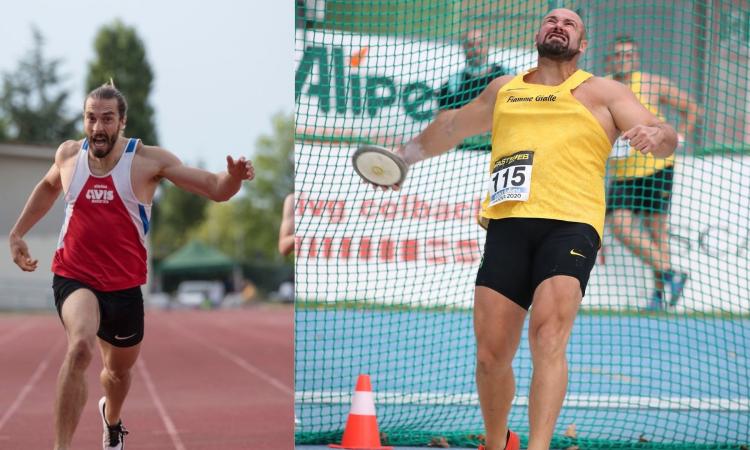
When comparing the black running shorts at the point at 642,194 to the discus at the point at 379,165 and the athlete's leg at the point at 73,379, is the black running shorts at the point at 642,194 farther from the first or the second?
the athlete's leg at the point at 73,379

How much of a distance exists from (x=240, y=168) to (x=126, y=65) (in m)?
64.0

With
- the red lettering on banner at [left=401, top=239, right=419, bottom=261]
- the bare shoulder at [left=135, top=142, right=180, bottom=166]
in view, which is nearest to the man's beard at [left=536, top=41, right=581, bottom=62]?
the bare shoulder at [left=135, top=142, right=180, bottom=166]

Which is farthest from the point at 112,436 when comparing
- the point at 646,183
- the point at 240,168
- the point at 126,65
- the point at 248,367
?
the point at 126,65

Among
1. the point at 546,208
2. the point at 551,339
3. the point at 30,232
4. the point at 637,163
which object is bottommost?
the point at 30,232

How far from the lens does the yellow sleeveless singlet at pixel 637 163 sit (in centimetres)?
776

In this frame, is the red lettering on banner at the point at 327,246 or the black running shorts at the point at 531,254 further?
the red lettering on banner at the point at 327,246

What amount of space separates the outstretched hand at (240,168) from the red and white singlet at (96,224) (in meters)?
0.57

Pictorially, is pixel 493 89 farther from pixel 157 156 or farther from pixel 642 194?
pixel 642 194

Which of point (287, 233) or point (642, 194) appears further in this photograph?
point (642, 194)

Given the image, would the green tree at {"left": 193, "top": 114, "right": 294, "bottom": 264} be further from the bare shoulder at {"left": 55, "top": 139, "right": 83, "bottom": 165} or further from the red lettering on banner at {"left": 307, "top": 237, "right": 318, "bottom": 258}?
the bare shoulder at {"left": 55, "top": 139, "right": 83, "bottom": 165}

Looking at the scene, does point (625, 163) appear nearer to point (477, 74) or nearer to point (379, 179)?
point (477, 74)

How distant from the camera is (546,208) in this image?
457 cm

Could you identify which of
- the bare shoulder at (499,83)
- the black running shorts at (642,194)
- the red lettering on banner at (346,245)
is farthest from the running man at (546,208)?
the black running shorts at (642,194)

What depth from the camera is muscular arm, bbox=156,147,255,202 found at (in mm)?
5141
